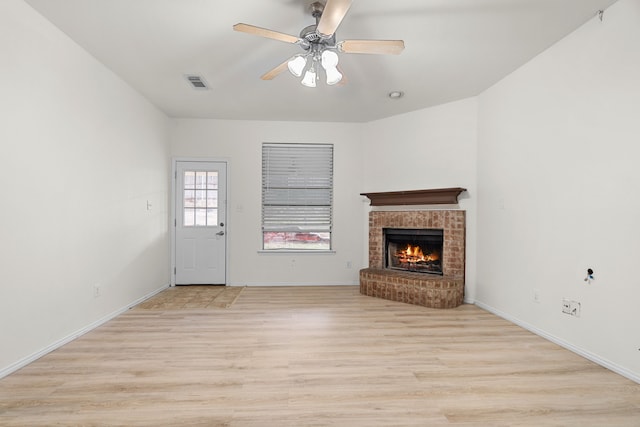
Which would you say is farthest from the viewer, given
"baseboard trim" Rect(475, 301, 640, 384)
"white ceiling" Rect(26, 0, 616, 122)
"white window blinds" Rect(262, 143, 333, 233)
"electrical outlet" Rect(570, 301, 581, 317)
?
"white window blinds" Rect(262, 143, 333, 233)

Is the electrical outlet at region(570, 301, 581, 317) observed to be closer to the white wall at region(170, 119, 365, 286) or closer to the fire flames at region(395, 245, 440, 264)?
the fire flames at region(395, 245, 440, 264)

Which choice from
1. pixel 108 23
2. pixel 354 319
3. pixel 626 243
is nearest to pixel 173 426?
pixel 354 319

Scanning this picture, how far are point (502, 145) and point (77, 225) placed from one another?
4.42m

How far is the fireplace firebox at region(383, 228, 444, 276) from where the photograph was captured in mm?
4188

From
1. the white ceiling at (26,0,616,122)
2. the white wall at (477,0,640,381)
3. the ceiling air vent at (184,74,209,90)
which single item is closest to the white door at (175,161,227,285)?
the white ceiling at (26,0,616,122)

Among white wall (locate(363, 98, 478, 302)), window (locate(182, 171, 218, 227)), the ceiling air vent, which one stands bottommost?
window (locate(182, 171, 218, 227))

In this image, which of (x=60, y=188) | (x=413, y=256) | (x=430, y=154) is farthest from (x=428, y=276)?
(x=60, y=188)

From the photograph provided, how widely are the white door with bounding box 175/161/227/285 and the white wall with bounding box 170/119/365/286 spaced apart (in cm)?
15

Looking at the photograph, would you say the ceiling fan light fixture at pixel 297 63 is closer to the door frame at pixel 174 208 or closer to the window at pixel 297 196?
the window at pixel 297 196

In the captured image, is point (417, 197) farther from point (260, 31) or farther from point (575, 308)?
point (260, 31)

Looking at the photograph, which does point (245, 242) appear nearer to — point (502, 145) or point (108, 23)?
point (108, 23)

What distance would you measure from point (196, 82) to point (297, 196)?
220cm

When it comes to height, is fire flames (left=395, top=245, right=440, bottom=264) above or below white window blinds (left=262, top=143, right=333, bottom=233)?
below

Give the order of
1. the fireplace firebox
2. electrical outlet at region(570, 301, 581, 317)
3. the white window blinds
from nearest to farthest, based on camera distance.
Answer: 1. electrical outlet at region(570, 301, 581, 317)
2. the fireplace firebox
3. the white window blinds
